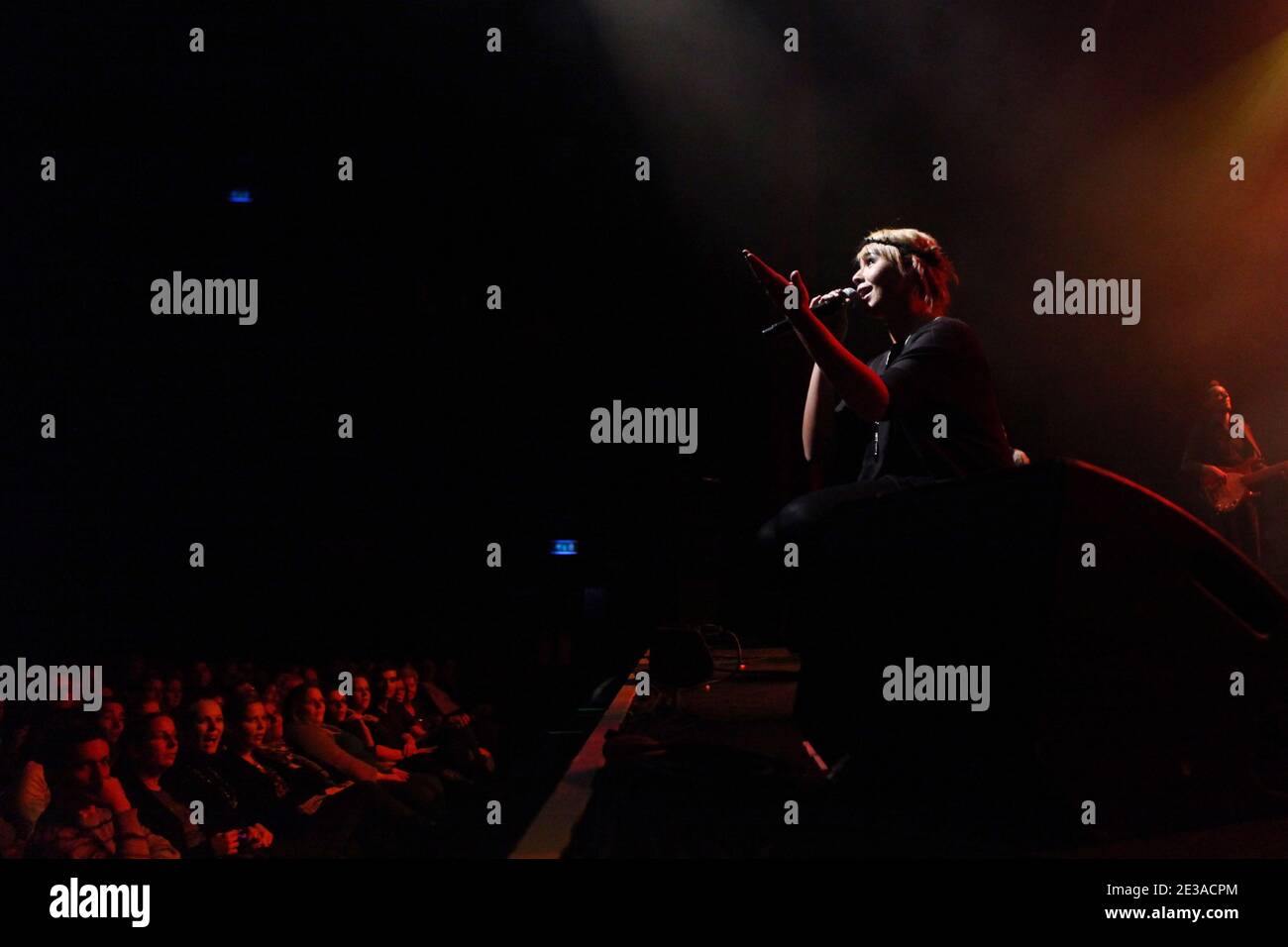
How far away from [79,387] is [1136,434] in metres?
6.99

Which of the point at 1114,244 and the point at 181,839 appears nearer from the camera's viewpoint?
the point at 181,839

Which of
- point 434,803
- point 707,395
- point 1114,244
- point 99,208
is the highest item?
point 99,208

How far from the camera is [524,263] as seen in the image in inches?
249

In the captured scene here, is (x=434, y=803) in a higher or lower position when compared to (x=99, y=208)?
lower

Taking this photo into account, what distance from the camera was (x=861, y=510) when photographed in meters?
1.54

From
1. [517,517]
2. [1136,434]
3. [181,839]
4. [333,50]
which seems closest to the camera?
[181,839]

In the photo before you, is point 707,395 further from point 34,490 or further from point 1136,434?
point 34,490

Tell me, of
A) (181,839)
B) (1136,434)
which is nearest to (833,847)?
(181,839)

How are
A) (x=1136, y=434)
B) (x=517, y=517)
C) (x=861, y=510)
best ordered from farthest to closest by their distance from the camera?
(x=517, y=517) < (x=1136, y=434) < (x=861, y=510)

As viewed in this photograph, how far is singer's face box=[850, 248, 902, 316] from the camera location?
186 cm

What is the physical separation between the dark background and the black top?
2.76 meters

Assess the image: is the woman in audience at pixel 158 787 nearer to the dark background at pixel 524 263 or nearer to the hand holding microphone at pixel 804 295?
the dark background at pixel 524 263

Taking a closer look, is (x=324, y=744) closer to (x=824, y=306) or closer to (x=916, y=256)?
(x=824, y=306)

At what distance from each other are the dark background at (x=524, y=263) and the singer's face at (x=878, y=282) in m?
2.57
